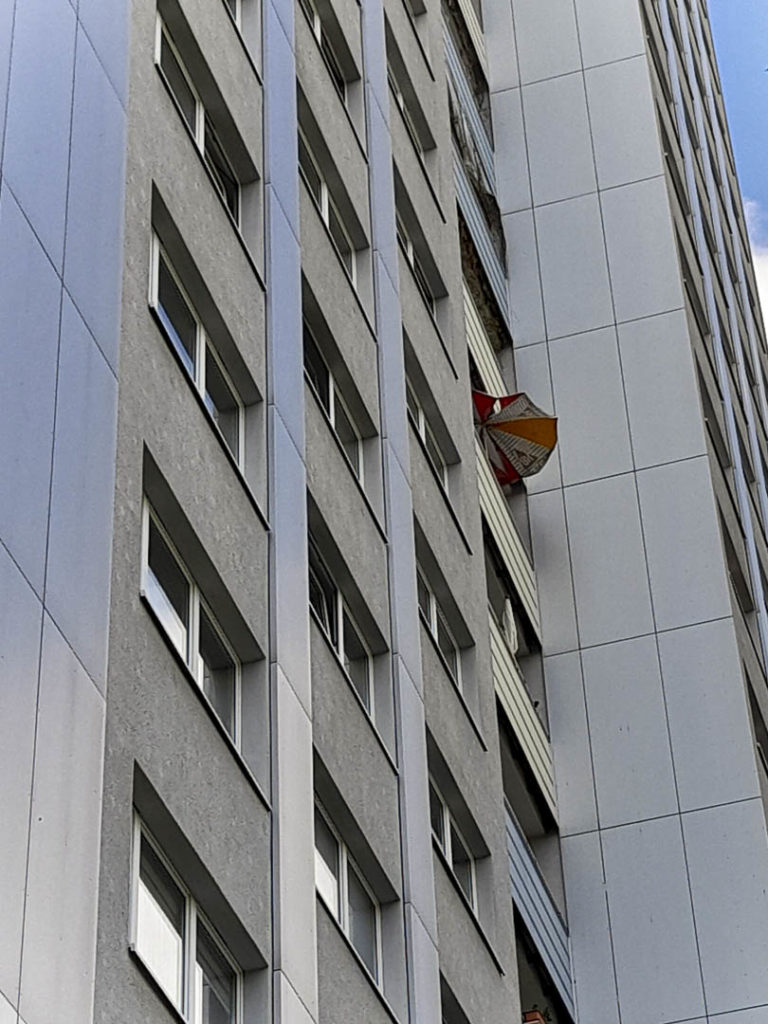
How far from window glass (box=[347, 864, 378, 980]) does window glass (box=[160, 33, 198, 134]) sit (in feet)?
22.9

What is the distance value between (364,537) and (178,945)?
712cm

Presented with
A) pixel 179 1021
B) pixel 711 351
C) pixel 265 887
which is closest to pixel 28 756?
pixel 179 1021

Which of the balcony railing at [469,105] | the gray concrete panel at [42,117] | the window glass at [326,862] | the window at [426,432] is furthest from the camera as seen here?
the balcony railing at [469,105]

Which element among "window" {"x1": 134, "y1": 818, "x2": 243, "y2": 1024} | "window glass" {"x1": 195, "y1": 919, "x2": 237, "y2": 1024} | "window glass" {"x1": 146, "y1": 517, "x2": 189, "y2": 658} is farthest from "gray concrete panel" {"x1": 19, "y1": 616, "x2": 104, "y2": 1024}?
"window glass" {"x1": 146, "y1": 517, "x2": 189, "y2": 658}

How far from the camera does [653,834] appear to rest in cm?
2758

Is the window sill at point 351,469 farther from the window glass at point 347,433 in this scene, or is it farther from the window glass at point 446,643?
the window glass at point 446,643

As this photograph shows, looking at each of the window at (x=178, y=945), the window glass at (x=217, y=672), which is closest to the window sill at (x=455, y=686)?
the window glass at (x=217, y=672)

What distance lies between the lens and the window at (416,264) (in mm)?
26812

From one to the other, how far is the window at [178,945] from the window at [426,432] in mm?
10934

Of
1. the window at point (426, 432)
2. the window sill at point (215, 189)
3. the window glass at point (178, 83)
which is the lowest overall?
the window sill at point (215, 189)

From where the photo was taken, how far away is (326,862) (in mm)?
17531

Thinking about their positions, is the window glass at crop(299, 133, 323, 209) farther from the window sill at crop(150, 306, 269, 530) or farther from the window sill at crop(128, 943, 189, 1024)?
the window sill at crop(128, 943, 189, 1024)

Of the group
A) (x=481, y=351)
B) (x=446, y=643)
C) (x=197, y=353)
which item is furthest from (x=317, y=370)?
(x=481, y=351)

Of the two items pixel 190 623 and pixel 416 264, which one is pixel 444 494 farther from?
pixel 190 623
